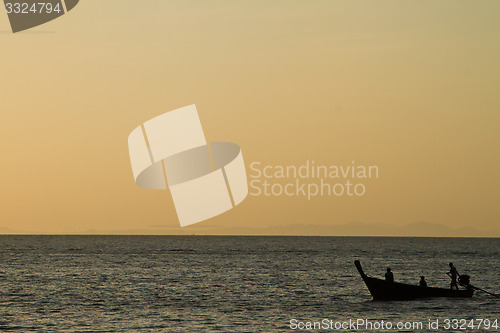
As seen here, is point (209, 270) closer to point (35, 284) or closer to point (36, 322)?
point (35, 284)

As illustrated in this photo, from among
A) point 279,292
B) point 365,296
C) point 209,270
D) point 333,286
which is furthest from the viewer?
point 209,270

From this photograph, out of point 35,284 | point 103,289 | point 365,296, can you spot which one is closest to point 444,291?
point 365,296

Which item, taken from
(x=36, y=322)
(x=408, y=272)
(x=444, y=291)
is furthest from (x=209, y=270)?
(x=36, y=322)

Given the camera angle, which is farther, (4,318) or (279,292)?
(279,292)

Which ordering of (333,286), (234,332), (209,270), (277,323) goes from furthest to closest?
(209,270) → (333,286) → (277,323) → (234,332)

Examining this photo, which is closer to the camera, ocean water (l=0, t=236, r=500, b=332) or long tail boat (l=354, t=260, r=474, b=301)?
ocean water (l=0, t=236, r=500, b=332)

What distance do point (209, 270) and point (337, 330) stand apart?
54.6 metres

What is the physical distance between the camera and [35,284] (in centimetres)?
6975

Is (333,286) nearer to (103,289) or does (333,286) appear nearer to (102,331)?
(103,289)

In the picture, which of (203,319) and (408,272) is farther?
(408,272)

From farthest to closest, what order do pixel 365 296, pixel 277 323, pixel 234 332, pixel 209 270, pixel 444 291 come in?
pixel 209 270 → pixel 365 296 → pixel 444 291 → pixel 277 323 → pixel 234 332

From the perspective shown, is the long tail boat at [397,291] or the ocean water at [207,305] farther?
the long tail boat at [397,291]

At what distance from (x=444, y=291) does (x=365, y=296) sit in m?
6.95

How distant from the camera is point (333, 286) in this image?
6819cm
